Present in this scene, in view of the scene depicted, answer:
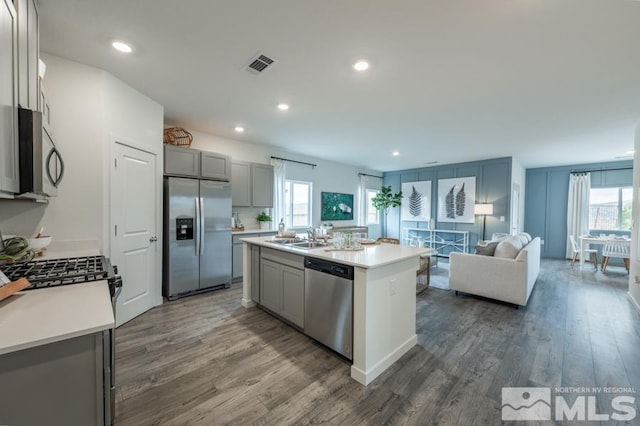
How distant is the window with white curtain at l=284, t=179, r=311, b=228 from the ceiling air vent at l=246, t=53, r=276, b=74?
331 cm

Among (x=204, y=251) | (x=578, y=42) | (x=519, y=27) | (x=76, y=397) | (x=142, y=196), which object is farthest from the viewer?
(x=204, y=251)

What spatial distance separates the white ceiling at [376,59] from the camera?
68.6 inches

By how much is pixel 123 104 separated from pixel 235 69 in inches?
54.7

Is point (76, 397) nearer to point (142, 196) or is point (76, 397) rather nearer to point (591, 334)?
point (142, 196)

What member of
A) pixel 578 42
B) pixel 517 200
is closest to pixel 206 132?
pixel 578 42

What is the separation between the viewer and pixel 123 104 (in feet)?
9.26

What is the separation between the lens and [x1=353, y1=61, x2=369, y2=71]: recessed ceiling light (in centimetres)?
232

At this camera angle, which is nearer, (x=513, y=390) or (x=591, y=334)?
(x=513, y=390)

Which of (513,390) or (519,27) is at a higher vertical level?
(519,27)

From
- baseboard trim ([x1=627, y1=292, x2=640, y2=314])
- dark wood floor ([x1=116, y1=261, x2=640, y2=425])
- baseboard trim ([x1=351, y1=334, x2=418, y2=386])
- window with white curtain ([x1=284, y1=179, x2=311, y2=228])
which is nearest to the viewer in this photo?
dark wood floor ([x1=116, y1=261, x2=640, y2=425])

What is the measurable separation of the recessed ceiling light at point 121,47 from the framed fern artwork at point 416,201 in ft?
23.6

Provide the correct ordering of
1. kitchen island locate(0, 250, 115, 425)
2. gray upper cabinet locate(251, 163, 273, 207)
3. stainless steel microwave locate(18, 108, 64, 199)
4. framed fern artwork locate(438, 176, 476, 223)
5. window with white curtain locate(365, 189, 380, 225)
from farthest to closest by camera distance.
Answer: window with white curtain locate(365, 189, 380, 225) < framed fern artwork locate(438, 176, 476, 223) < gray upper cabinet locate(251, 163, 273, 207) < stainless steel microwave locate(18, 108, 64, 199) < kitchen island locate(0, 250, 115, 425)

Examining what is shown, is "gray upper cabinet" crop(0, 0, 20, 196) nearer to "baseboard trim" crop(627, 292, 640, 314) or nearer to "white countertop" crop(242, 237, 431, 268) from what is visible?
"white countertop" crop(242, 237, 431, 268)

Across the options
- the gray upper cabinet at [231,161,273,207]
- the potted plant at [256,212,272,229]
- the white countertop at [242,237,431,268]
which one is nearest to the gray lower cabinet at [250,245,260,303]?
the white countertop at [242,237,431,268]
